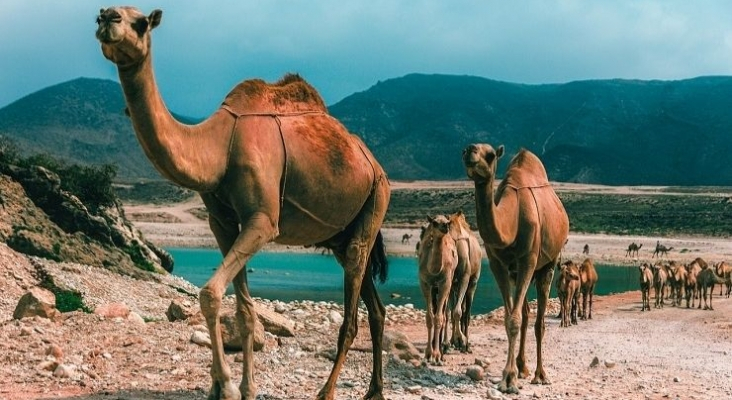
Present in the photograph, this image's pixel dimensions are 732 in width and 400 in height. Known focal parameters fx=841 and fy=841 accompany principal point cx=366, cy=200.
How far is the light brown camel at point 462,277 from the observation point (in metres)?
14.7

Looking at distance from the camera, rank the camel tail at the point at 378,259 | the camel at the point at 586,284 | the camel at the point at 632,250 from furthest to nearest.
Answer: the camel at the point at 632,250, the camel at the point at 586,284, the camel tail at the point at 378,259

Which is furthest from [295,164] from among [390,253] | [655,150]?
[655,150]

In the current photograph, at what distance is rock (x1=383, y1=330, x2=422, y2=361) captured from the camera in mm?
12094

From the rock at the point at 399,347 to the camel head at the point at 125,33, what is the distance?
6902 millimetres

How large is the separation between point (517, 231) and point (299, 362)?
3205 millimetres

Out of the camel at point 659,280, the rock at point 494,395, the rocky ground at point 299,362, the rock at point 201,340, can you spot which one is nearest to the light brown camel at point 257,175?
the rocky ground at point 299,362

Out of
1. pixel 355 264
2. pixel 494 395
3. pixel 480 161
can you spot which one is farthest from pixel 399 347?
pixel 355 264

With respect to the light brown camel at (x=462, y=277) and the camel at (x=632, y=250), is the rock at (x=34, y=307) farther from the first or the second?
the camel at (x=632, y=250)

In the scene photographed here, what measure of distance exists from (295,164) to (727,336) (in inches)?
552

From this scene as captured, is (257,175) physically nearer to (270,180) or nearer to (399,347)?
(270,180)

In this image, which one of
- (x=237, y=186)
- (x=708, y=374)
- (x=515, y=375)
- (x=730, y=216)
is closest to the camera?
(x=237, y=186)

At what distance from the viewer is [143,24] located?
618 cm

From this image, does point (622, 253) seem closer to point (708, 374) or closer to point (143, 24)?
point (708, 374)

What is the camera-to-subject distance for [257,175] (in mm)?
6977
